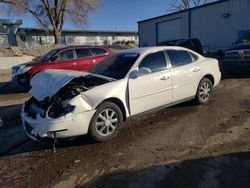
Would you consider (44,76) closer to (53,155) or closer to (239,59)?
(53,155)

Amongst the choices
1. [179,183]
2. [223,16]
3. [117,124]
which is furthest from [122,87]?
[223,16]

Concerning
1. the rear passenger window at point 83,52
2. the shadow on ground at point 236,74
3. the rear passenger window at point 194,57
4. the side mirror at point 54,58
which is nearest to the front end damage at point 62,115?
the rear passenger window at point 194,57

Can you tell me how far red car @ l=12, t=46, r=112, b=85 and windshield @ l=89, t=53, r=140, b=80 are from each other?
4425 mm

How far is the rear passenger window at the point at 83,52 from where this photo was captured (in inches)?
392

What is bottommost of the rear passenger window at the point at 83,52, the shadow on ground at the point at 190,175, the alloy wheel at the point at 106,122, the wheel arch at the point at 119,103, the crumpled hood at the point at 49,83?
the shadow on ground at the point at 190,175

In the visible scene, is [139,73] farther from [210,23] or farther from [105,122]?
[210,23]

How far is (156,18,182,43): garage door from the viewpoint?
954 inches

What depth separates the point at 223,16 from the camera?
1967cm

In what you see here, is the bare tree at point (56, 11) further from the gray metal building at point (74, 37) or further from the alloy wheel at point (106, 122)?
the alloy wheel at point (106, 122)

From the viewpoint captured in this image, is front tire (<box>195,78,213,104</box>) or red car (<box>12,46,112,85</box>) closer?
front tire (<box>195,78,213,104</box>)

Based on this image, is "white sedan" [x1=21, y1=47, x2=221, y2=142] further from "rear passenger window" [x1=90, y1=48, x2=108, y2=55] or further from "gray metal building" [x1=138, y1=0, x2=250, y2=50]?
"gray metal building" [x1=138, y1=0, x2=250, y2=50]

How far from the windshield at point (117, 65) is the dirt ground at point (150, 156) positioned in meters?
1.15

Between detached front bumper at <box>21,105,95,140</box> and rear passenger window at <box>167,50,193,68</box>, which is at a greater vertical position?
rear passenger window at <box>167,50,193,68</box>

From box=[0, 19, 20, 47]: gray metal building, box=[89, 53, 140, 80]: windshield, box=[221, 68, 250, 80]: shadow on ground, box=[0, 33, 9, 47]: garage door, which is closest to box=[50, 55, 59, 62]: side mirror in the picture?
box=[89, 53, 140, 80]: windshield
